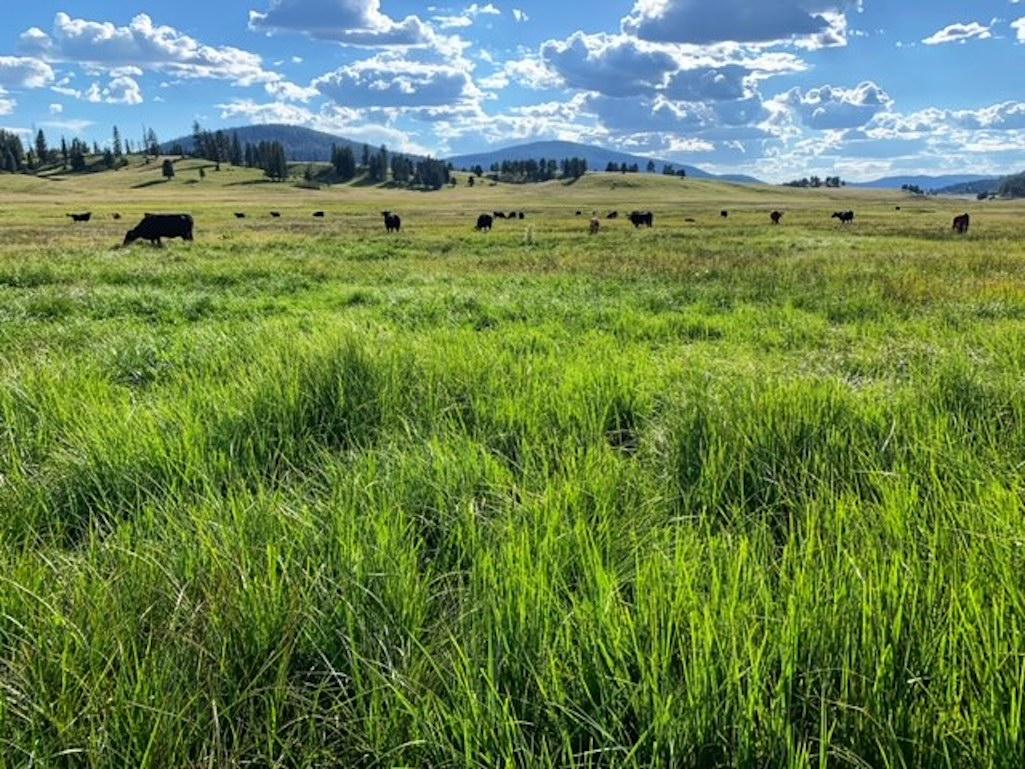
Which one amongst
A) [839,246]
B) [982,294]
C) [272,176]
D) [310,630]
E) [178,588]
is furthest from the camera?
[272,176]

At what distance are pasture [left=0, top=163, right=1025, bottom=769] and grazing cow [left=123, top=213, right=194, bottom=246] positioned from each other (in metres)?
26.6

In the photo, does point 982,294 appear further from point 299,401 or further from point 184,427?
point 184,427

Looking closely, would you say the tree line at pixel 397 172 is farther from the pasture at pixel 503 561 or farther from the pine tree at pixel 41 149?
the pasture at pixel 503 561

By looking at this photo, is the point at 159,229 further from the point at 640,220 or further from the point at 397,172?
the point at 397,172

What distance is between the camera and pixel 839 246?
91.2 feet

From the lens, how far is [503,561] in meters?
2.53

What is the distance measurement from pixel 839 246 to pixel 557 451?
27.8m

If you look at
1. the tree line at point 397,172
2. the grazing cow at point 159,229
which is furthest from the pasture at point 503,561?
the tree line at point 397,172

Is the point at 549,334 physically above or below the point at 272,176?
below

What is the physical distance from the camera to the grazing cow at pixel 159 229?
A: 2967 centimetres

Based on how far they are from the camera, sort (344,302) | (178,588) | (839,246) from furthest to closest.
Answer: (839,246)
(344,302)
(178,588)

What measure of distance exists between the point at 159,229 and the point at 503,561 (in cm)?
3272

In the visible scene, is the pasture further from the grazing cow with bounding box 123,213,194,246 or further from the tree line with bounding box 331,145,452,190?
the tree line with bounding box 331,145,452,190

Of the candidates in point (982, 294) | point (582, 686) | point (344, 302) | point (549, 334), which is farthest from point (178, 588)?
point (982, 294)
